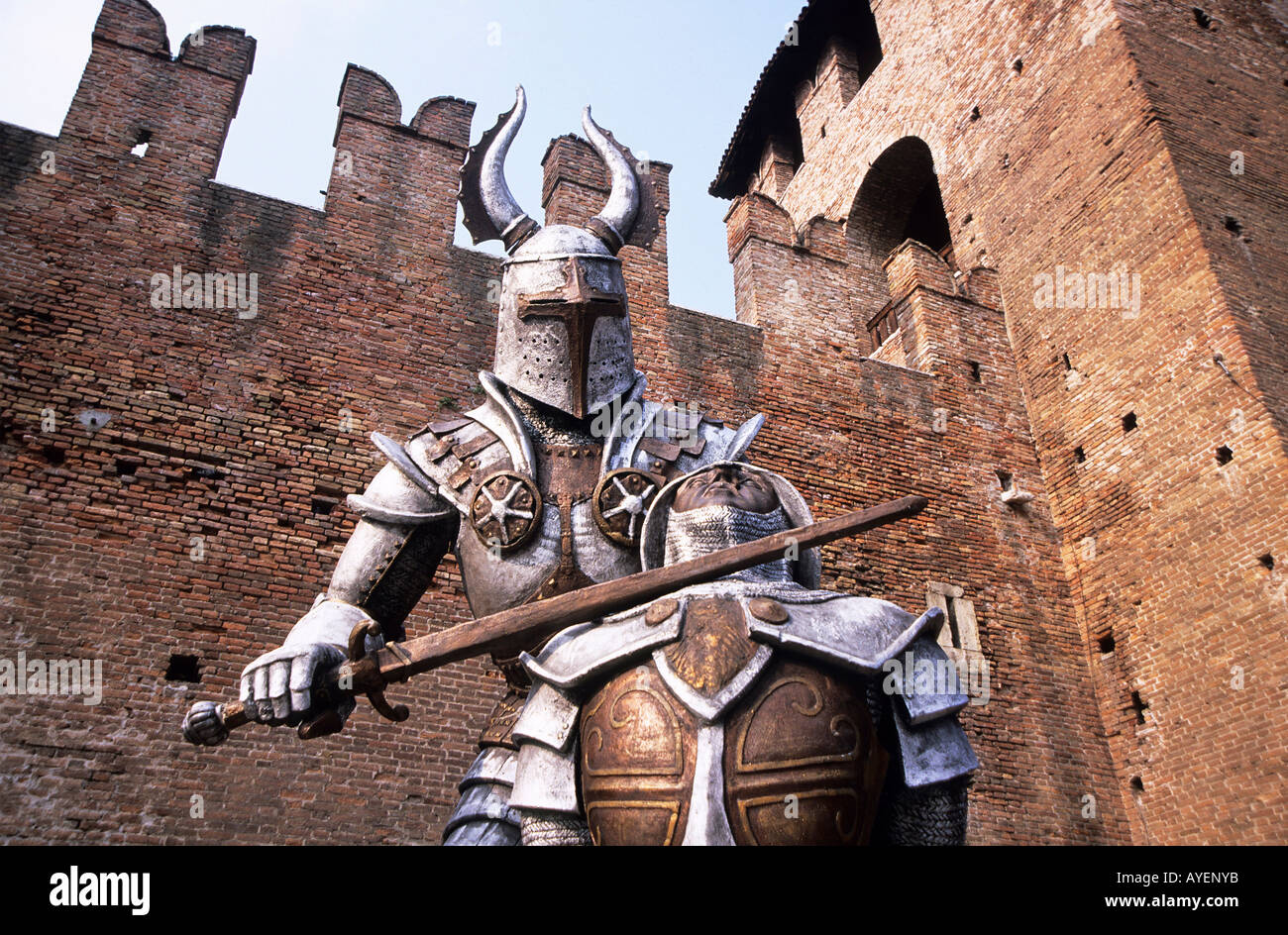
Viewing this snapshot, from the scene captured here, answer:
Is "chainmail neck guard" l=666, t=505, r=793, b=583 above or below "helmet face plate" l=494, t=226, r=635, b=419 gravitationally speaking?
below

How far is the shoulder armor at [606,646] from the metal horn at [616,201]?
184 centimetres

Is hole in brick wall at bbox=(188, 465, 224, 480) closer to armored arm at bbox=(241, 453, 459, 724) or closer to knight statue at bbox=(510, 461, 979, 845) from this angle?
armored arm at bbox=(241, 453, 459, 724)

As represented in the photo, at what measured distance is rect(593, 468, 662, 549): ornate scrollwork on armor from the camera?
2865 millimetres

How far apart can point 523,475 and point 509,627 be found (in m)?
0.80

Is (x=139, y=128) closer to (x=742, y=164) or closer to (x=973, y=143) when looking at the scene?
(x=973, y=143)

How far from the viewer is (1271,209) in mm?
9406

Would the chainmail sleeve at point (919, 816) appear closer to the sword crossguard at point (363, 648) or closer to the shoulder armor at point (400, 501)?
the sword crossguard at point (363, 648)

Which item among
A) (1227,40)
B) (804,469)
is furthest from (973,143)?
(804,469)

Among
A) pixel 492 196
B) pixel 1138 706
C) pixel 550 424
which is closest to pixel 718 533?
pixel 550 424

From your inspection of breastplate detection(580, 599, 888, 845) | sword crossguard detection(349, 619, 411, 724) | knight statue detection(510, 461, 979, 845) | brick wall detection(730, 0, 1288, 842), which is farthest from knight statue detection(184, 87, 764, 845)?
brick wall detection(730, 0, 1288, 842)

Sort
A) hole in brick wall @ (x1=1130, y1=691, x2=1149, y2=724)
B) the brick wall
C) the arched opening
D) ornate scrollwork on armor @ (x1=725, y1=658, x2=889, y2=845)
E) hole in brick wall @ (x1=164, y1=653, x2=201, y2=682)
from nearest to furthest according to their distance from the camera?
1. ornate scrollwork on armor @ (x1=725, y1=658, x2=889, y2=845)
2. hole in brick wall @ (x1=164, y1=653, x2=201, y2=682)
3. the brick wall
4. hole in brick wall @ (x1=1130, y1=691, x2=1149, y2=724)
5. the arched opening

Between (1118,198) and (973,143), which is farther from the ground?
(973,143)

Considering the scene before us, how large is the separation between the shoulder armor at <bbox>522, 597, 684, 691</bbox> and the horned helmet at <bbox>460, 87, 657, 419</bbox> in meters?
1.16
